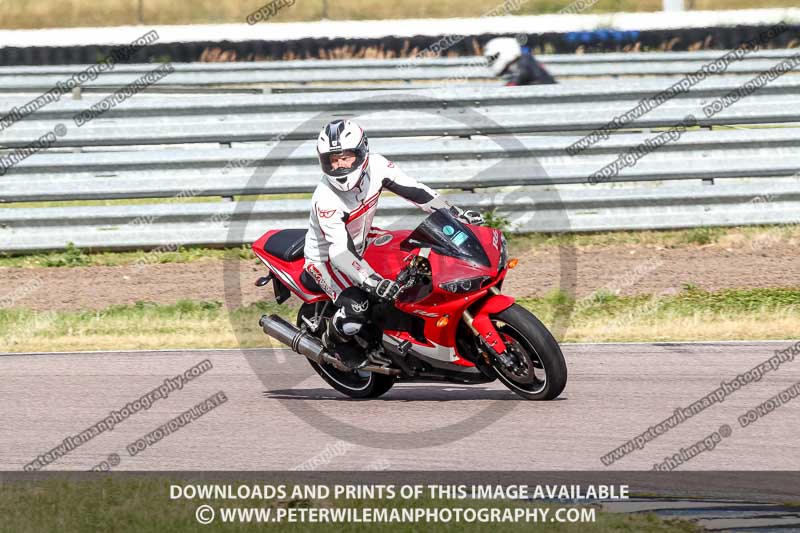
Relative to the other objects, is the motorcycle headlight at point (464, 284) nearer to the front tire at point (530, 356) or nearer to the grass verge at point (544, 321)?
the front tire at point (530, 356)

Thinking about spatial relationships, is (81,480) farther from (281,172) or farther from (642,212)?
(642,212)

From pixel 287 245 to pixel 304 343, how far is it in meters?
0.72

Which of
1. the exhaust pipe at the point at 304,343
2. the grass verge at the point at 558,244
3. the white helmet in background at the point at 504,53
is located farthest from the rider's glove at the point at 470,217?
the white helmet in background at the point at 504,53

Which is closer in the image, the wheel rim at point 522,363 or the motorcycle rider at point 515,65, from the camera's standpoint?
the wheel rim at point 522,363

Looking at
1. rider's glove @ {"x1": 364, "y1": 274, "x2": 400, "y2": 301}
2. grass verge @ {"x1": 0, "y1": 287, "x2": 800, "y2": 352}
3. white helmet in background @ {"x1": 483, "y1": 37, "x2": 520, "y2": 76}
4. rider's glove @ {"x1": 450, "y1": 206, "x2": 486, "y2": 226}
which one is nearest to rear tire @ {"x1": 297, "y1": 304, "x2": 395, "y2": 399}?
rider's glove @ {"x1": 364, "y1": 274, "x2": 400, "y2": 301}

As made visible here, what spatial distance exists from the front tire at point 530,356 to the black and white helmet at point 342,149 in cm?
130

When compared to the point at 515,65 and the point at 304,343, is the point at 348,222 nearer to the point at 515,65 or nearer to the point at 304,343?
the point at 304,343

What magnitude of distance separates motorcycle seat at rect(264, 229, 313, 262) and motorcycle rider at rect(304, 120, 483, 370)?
5.8 inches

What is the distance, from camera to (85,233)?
41.7 feet

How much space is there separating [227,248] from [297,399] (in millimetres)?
4951

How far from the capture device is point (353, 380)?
8.05m

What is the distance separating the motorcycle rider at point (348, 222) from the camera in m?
7.19

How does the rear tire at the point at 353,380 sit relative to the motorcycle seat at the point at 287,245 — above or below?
below

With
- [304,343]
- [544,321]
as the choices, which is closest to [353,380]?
[304,343]
